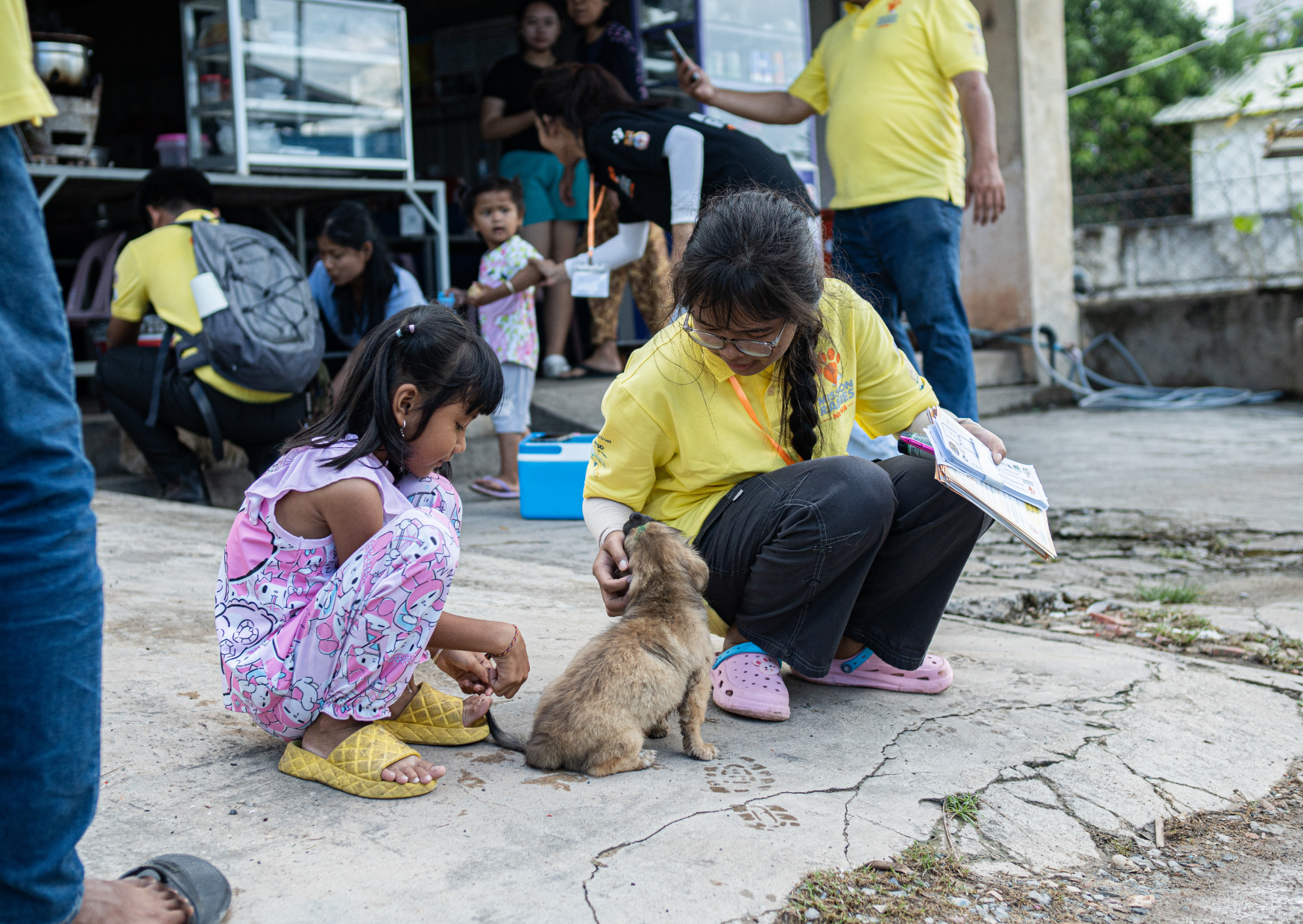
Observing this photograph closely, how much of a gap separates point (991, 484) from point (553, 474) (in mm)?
2646

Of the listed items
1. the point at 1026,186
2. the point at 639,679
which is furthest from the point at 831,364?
the point at 1026,186

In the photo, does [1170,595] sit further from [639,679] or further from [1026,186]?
[1026,186]

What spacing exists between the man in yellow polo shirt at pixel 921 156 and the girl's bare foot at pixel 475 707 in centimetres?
262

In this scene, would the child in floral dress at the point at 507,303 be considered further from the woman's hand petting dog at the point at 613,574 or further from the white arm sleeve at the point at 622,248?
the woman's hand petting dog at the point at 613,574

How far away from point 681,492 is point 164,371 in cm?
317

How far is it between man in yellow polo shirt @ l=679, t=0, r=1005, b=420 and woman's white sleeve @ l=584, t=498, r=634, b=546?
2.13 meters

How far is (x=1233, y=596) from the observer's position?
382 centimetres

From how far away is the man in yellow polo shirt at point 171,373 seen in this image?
4.80 metres

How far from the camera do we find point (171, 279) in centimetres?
479

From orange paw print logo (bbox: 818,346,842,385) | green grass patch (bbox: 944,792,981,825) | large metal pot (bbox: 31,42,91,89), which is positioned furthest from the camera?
large metal pot (bbox: 31,42,91,89)

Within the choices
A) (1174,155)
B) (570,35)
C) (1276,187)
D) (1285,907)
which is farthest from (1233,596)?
(1174,155)

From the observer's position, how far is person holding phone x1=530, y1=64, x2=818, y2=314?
391 cm

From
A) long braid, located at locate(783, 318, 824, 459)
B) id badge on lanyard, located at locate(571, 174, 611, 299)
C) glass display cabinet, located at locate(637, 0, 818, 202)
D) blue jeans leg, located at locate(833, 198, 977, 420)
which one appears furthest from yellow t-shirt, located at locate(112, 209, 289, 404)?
glass display cabinet, located at locate(637, 0, 818, 202)

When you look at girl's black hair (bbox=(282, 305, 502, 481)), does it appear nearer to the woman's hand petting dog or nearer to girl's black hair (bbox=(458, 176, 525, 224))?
the woman's hand petting dog
